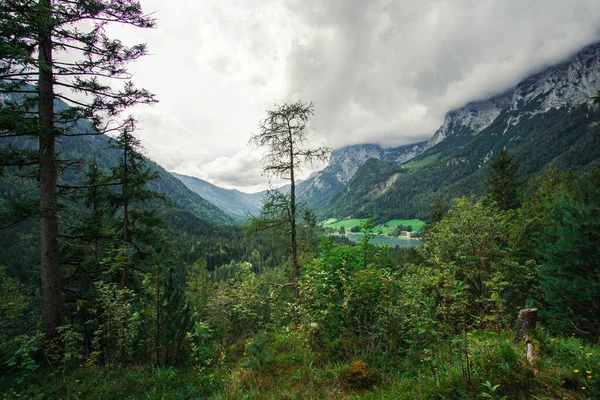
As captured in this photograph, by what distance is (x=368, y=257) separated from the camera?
7.32 meters

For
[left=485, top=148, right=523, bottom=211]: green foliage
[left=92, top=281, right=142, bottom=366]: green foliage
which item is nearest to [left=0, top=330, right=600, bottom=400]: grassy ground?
[left=92, top=281, right=142, bottom=366]: green foliage

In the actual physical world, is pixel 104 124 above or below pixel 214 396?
above

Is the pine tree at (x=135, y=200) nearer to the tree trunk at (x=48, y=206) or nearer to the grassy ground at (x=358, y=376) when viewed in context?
the tree trunk at (x=48, y=206)

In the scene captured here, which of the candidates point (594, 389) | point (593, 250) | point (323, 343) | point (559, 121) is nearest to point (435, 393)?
point (594, 389)

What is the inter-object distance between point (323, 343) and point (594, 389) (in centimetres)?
408

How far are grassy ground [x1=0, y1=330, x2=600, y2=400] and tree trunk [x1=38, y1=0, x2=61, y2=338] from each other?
60.5 inches

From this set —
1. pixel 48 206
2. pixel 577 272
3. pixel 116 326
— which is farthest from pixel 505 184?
pixel 48 206

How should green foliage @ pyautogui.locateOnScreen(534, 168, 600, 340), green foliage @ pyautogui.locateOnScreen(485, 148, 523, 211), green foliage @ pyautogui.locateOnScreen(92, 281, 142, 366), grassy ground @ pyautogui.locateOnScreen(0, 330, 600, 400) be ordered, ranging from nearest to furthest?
grassy ground @ pyautogui.locateOnScreen(0, 330, 600, 400)
green foliage @ pyautogui.locateOnScreen(92, 281, 142, 366)
green foliage @ pyautogui.locateOnScreen(534, 168, 600, 340)
green foliage @ pyautogui.locateOnScreen(485, 148, 523, 211)

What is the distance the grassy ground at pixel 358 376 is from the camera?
2949mm

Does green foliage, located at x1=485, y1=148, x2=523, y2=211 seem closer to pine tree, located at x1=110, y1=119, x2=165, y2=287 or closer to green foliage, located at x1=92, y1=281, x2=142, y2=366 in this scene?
pine tree, located at x1=110, y1=119, x2=165, y2=287

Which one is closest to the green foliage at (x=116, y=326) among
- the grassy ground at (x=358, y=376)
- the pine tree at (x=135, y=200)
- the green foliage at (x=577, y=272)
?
the grassy ground at (x=358, y=376)

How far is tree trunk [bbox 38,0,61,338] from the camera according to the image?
6.46m

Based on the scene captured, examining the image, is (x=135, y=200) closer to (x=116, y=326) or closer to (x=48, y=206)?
(x=48, y=206)

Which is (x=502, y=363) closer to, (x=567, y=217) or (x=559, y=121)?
(x=567, y=217)
